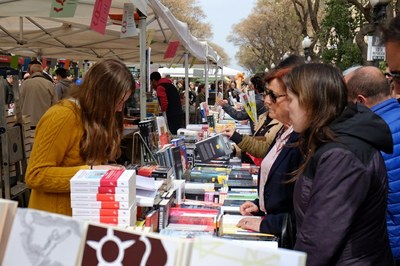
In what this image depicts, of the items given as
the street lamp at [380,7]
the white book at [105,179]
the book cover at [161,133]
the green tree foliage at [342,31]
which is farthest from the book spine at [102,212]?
the green tree foliage at [342,31]

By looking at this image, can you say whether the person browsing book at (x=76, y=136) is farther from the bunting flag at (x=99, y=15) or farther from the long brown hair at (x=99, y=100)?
the bunting flag at (x=99, y=15)

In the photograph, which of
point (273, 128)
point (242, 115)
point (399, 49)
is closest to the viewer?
point (399, 49)

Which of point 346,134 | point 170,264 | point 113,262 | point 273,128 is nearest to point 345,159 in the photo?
point 346,134

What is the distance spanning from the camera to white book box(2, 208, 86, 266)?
1.19 metres

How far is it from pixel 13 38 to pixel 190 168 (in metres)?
4.71

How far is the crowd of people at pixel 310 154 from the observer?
61.5 inches

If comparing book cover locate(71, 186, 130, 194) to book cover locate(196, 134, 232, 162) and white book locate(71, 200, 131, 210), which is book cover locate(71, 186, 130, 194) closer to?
white book locate(71, 200, 131, 210)

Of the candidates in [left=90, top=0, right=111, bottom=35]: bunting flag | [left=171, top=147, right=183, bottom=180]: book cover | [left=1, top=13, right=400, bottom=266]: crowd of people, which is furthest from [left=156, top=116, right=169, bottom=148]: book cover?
[left=1, top=13, right=400, bottom=266]: crowd of people

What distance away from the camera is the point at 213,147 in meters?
4.01

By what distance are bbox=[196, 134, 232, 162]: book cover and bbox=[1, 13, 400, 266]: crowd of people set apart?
4.35 feet

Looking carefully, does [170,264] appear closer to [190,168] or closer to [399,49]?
[399,49]

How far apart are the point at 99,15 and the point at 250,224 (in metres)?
2.25

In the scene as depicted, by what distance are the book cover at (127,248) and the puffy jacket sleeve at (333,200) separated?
64 centimetres

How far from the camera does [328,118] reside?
1676 millimetres
